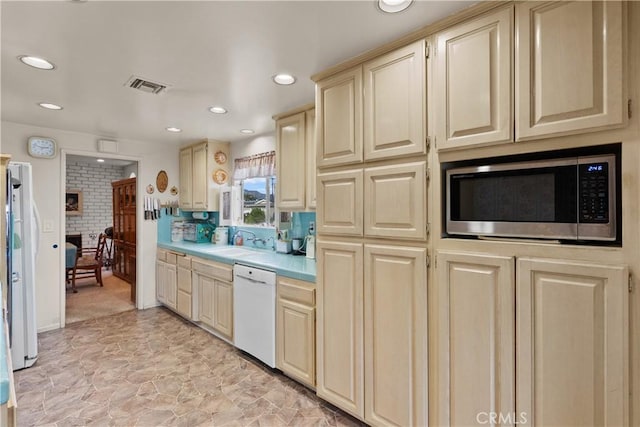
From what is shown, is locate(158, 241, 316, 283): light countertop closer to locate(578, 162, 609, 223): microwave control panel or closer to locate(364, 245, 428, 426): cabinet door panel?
locate(364, 245, 428, 426): cabinet door panel

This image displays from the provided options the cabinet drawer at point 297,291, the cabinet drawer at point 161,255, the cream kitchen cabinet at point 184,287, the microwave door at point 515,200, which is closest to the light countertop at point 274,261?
the cabinet drawer at point 297,291

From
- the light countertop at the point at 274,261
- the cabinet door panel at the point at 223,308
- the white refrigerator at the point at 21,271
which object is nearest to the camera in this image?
the light countertop at the point at 274,261

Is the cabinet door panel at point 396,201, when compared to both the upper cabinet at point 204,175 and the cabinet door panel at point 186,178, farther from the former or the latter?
the cabinet door panel at point 186,178

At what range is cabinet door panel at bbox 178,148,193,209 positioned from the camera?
4492 mm

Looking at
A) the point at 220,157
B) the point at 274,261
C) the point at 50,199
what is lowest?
the point at 274,261

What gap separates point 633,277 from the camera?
45.6 inches

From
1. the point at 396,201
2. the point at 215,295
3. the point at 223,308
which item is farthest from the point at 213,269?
the point at 396,201

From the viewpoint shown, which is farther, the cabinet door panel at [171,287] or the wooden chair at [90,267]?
the wooden chair at [90,267]

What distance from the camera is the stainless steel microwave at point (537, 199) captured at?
1.22m

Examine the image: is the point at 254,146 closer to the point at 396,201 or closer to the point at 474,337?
the point at 396,201

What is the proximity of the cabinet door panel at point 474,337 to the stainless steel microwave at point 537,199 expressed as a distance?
6.6 inches

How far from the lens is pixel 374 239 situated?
74.1 inches

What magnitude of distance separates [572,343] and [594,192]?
1.94 feet

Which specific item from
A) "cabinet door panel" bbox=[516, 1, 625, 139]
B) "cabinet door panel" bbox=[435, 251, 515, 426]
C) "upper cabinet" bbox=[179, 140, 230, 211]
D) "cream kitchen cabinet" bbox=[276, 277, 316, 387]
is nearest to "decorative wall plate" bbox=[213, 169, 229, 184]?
"upper cabinet" bbox=[179, 140, 230, 211]
